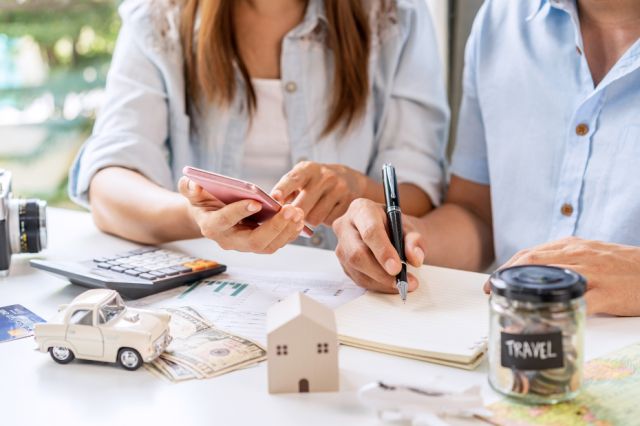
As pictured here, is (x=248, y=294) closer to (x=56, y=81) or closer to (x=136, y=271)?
(x=136, y=271)

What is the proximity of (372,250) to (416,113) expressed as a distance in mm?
599

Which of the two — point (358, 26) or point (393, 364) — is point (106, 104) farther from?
point (393, 364)

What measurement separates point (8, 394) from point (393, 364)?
0.37 m

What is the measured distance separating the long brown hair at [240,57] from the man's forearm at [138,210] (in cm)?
23

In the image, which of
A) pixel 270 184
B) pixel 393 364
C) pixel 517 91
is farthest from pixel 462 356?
pixel 270 184

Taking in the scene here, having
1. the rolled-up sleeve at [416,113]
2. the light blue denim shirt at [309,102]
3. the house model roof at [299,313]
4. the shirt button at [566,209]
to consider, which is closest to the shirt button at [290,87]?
the light blue denim shirt at [309,102]

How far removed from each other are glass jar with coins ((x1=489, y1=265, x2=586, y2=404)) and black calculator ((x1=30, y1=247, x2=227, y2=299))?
48 cm

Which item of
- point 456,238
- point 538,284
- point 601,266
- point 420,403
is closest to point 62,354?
point 420,403

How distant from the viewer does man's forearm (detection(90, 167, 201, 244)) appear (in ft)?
4.19

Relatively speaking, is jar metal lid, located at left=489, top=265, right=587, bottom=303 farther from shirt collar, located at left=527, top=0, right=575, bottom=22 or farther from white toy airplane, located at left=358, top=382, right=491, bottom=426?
shirt collar, located at left=527, top=0, right=575, bottom=22

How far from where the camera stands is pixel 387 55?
5.07ft

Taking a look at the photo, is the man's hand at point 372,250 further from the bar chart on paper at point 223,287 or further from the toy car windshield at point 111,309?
the toy car windshield at point 111,309

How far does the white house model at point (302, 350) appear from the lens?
0.73m

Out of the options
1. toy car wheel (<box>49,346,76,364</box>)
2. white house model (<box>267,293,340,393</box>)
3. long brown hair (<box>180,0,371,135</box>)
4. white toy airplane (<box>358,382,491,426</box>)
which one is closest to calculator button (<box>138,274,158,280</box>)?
toy car wheel (<box>49,346,76,364</box>)
